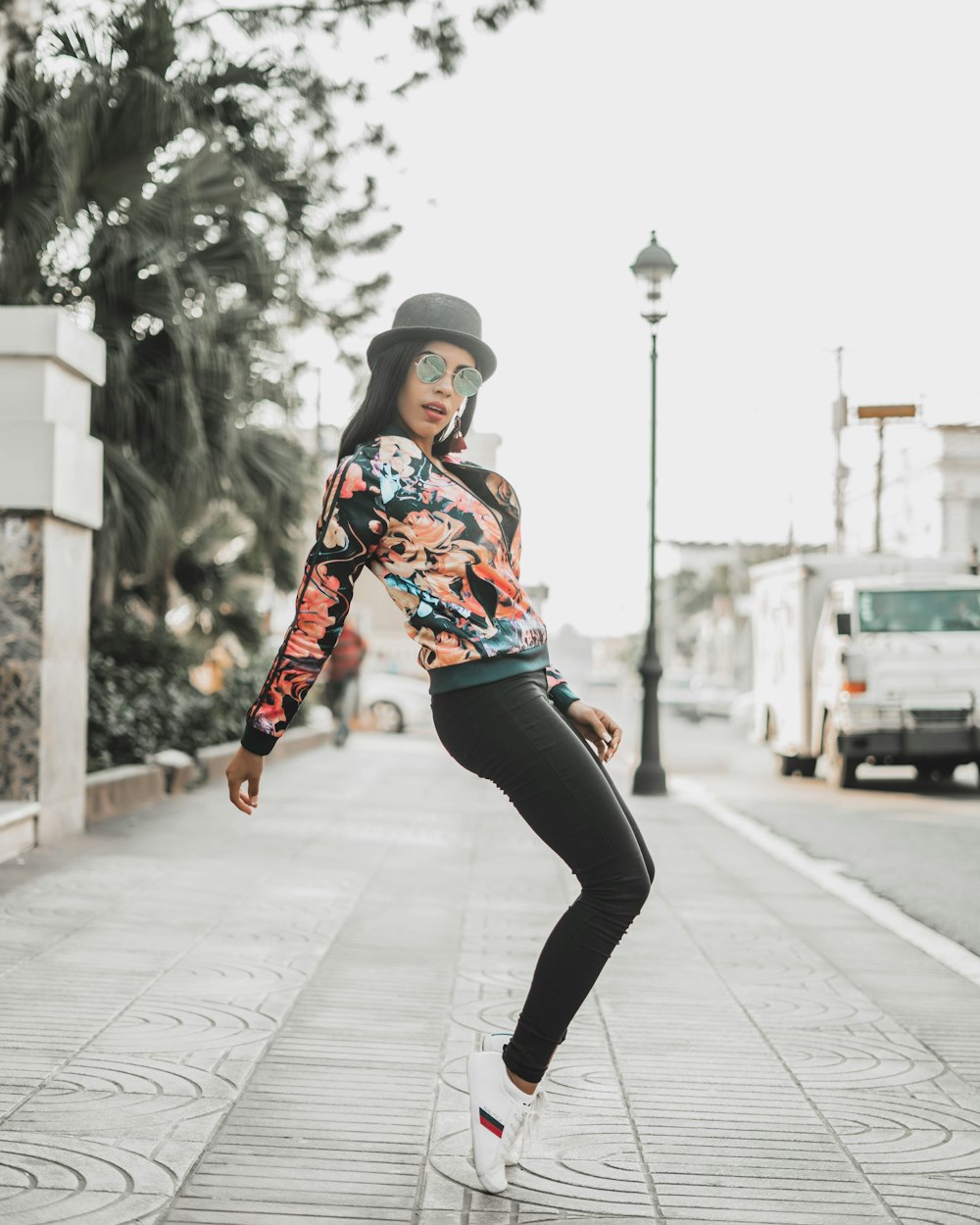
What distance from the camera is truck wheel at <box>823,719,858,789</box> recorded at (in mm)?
15645

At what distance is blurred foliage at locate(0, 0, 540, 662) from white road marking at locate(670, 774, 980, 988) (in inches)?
185

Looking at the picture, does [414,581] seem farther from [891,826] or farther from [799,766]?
[799,766]

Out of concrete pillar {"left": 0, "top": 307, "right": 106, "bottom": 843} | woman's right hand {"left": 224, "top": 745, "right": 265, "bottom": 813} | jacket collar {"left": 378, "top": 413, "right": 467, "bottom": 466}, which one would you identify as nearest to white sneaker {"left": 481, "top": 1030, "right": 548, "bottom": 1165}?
woman's right hand {"left": 224, "top": 745, "right": 265, "bottom": 813}

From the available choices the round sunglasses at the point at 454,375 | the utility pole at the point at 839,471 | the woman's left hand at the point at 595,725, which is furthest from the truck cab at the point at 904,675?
the utility pole at the point at 839,471

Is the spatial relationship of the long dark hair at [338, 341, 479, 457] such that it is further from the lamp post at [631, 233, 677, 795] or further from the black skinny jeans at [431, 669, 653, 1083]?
the lamp post at [631, 233, 677, 795]

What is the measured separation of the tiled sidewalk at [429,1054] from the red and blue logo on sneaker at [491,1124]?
0.13 meters

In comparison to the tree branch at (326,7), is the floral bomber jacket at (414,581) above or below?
below

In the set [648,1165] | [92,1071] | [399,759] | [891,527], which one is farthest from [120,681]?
[891,527]

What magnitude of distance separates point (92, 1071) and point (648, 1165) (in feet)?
4.76

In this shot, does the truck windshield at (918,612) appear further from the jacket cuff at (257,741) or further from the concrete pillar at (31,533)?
the jacket cuff at (257,741)

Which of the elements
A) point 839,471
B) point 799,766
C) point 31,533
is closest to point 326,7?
point 31,533

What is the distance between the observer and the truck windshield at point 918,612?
16.2 m

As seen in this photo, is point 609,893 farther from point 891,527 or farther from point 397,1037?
point 891,527

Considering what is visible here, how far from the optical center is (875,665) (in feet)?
50.8
